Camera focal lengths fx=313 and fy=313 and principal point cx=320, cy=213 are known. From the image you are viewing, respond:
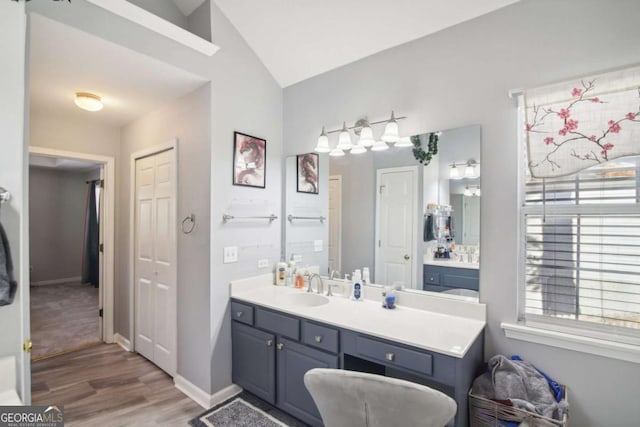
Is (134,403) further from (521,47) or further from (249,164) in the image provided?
(521,47)

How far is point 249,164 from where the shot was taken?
2.64 meters

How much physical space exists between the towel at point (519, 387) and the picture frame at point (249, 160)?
2.09m

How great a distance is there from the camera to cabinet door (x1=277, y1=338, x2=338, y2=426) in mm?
1942

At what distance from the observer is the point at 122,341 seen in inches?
136

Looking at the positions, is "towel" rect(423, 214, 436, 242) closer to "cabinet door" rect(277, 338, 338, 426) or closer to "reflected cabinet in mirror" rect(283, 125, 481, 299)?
"reflected cabinet in mirror" rect(283, 125, 481, 299)

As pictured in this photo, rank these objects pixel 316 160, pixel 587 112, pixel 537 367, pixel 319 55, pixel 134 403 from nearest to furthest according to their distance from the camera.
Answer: pixel 587 112, pixel 537 367, pixel 134 403, pixel 319 55, pixel 316 160

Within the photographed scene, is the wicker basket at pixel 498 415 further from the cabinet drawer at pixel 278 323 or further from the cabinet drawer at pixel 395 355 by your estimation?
the cabinet drawer at pixel 278 323

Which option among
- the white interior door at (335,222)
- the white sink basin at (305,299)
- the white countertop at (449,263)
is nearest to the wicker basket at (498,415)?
the white countertop at (449,263)

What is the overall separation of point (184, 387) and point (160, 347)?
530 millimetres

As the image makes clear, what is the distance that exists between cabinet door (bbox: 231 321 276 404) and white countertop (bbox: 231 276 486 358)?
0.82 feet

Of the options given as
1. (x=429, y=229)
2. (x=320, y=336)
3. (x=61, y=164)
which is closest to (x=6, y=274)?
(x=320, y=336)

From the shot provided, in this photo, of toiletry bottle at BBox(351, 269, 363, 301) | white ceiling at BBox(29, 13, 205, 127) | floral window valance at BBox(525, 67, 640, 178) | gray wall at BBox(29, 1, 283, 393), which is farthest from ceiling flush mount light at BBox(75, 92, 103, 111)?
floral window valance at BBox(525, 67, 640, 178)

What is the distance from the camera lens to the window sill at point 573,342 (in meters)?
1.52

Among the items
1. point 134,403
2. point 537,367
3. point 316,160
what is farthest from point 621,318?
point 134,403
